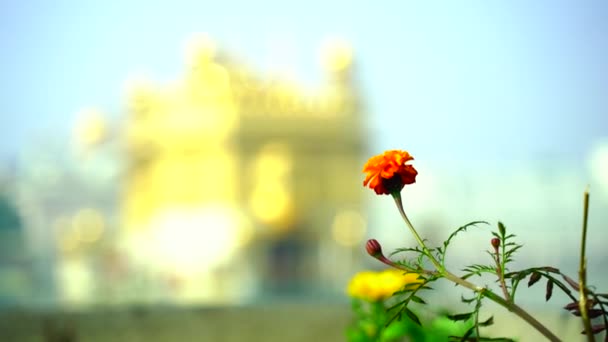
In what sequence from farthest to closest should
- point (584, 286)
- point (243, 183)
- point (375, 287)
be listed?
point (243, 183)
point (375, 287)
point (584, 286)

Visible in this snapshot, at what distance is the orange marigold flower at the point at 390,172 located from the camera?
2.01 ft

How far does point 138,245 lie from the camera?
25.6 metres

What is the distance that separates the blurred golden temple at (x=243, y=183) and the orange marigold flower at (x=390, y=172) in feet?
75.9

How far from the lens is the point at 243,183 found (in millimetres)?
24703

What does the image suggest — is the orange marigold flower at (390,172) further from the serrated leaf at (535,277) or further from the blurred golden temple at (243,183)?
the blurred golden temple at (243,183)

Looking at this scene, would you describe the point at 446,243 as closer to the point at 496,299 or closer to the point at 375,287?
the point at 496,299

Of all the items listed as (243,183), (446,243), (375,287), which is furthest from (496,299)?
(243,183)

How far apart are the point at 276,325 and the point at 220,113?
2383cm

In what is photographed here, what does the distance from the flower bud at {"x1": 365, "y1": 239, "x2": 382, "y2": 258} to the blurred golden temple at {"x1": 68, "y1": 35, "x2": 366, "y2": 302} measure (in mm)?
23143

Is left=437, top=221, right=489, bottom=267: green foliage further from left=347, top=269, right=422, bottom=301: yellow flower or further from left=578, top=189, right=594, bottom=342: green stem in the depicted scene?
left=347, top=269, right=422, bottom=301: yellow flower

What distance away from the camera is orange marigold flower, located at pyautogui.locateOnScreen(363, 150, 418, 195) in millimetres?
613

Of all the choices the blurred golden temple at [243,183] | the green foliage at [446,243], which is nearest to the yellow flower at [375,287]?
the green foliage at [446,243]

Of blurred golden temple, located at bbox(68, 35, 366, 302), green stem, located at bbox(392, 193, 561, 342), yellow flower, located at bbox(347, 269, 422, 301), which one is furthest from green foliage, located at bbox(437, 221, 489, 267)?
blurred golden temple, located at bbox(68, 35, 366, 302)

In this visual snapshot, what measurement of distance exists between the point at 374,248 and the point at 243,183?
24149 millimetres
